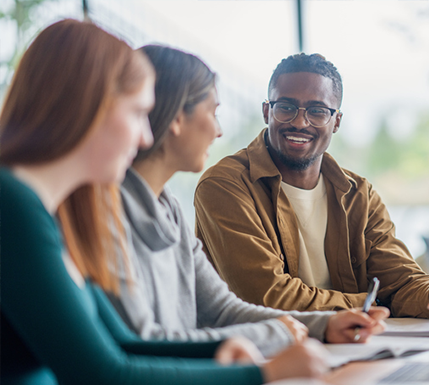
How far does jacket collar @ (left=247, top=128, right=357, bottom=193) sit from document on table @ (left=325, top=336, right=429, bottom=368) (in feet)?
2.61

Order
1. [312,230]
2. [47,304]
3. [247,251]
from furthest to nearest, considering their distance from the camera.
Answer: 1. [312,230]
2. [247,251]
3. [47,304]

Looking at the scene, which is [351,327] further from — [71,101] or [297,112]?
[297,112]

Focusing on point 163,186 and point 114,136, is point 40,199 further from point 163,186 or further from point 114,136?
point 163,186

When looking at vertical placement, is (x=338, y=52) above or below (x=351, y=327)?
above

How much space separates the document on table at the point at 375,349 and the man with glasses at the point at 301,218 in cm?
37

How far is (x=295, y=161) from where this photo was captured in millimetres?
2025

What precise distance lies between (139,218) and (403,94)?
3503 mm

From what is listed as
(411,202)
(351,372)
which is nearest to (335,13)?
(411,202)

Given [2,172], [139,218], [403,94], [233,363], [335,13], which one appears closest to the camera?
[2,172]

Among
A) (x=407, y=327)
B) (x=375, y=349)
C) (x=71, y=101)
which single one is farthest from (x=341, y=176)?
(x=71, y=101)

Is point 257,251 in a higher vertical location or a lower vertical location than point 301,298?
higher

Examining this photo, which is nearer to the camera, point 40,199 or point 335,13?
point 40,199

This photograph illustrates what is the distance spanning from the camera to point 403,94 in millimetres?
4066

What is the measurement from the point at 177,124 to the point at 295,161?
0.93m
